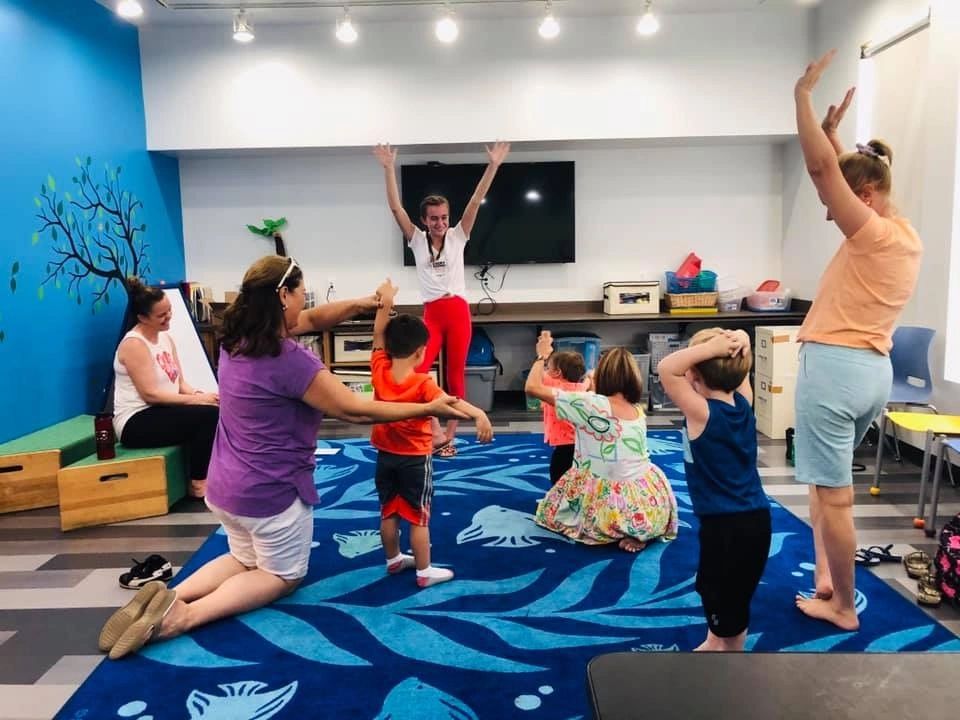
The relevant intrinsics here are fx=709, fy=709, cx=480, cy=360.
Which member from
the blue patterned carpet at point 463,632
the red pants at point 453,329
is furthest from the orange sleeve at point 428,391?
the red pants at point 453,329

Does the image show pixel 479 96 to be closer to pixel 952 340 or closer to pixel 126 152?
pixel 126 152

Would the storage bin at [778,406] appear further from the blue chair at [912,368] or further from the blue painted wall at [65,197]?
the blue painted wall at [65,197]

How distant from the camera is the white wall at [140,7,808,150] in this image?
17.2 ft

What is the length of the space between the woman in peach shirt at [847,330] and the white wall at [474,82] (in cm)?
328

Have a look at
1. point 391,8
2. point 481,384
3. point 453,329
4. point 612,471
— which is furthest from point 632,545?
point 391,8

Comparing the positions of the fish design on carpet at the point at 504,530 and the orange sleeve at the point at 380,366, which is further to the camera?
the fish design on carpet at the point at 504,530

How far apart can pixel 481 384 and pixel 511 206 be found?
1466 millimetres

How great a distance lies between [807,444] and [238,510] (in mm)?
1804

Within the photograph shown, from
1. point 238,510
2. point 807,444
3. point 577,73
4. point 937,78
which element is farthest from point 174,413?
point 937,78

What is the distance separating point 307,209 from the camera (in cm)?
588

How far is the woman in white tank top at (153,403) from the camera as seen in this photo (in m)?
3.49

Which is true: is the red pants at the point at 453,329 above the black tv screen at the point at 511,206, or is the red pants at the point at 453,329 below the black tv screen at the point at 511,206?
below

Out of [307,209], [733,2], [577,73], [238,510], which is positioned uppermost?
[733,2]

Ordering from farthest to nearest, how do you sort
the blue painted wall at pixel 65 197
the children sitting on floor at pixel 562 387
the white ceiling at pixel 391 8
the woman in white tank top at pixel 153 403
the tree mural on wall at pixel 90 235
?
the white ceiling at pixel 391 8, the tree mural on wall at pixel 90 235, the blue painted wall at pixel 65 197, the woman in white tank top at pixel 153 403, the children sitting on floor at pixel 562 387
